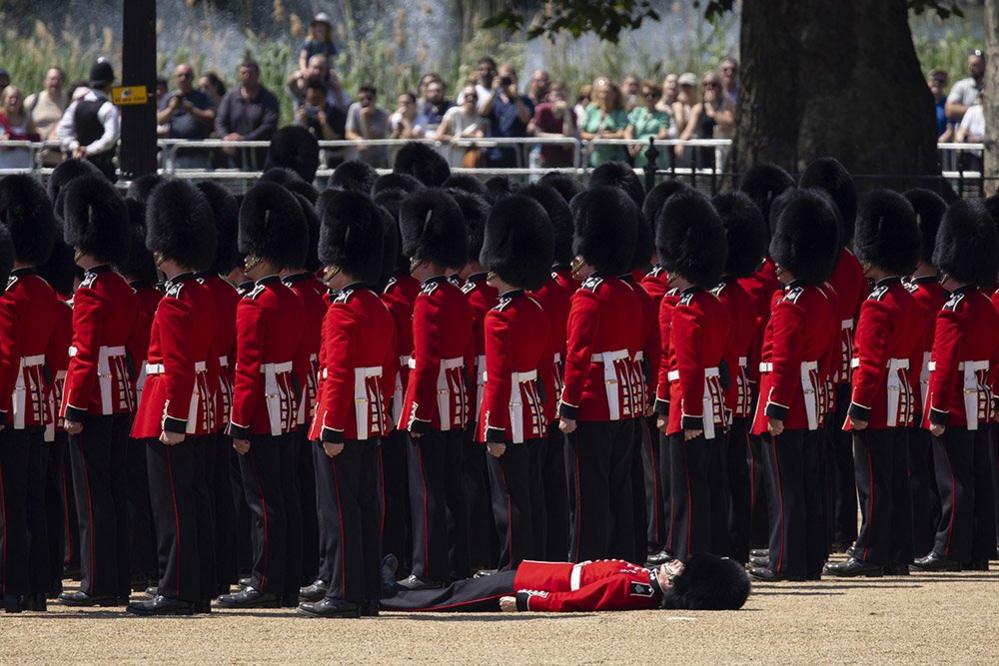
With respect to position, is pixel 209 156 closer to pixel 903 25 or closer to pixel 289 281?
pixel 903 25

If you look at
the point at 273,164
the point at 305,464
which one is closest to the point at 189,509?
the point at 305,464

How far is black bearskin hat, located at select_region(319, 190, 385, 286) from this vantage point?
9.01m

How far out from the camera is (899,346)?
33.5 feet

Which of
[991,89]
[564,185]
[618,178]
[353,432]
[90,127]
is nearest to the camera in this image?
[353,432]

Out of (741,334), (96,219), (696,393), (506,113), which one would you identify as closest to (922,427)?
(741,334)

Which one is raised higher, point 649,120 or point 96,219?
point 649,120

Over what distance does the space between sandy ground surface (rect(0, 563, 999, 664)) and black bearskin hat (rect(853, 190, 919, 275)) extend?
1.64m

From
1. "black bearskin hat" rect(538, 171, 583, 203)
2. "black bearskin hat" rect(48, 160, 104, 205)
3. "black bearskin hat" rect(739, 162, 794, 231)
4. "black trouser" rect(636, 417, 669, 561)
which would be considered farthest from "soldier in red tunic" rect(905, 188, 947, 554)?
"black bearskin hat" rect(48, 160, 104, 205)

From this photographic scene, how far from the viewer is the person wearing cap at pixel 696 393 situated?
9781 millimetres

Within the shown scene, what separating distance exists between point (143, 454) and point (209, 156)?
6.99 m

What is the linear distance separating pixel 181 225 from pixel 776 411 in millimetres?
2478

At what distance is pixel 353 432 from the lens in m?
8.82

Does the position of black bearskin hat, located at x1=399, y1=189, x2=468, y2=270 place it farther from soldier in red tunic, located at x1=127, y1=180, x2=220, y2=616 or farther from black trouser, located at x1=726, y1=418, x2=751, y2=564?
black trouser, located at x1=726, y1=418, x2=751, y2=564

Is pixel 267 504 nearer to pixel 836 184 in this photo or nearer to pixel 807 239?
pixel 807 239
